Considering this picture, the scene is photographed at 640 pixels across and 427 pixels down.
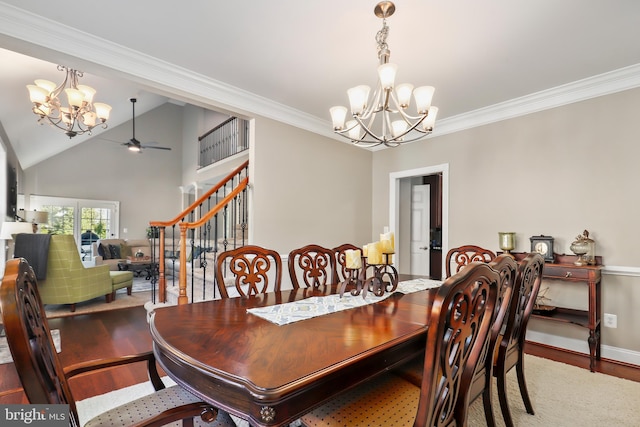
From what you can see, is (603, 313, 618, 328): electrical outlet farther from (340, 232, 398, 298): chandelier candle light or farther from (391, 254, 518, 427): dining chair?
(340, 232, 398, 298): chandelier candle light

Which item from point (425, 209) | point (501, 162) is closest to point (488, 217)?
point (501, 162)

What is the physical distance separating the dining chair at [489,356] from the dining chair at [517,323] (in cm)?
13

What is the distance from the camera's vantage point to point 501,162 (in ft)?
11.3

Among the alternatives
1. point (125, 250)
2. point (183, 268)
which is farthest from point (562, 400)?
point (125, 250)

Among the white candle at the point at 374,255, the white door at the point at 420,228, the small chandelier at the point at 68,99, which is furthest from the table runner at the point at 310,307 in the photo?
the white door at the point at 420,228

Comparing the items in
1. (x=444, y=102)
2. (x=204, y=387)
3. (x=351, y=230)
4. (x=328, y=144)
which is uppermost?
(x=444, y=102)

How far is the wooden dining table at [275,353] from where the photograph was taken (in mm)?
829

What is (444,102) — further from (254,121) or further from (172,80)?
(172,80)

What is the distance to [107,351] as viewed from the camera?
2.94m

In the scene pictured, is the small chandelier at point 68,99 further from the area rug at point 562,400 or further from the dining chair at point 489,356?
the dining chair at point 489,356

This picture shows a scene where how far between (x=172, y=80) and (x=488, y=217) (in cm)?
351

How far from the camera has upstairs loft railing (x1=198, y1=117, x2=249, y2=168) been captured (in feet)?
19.8

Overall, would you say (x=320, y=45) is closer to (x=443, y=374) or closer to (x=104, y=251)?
(x=443, y=374)

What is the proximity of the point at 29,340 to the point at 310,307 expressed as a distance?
1.09 metres
